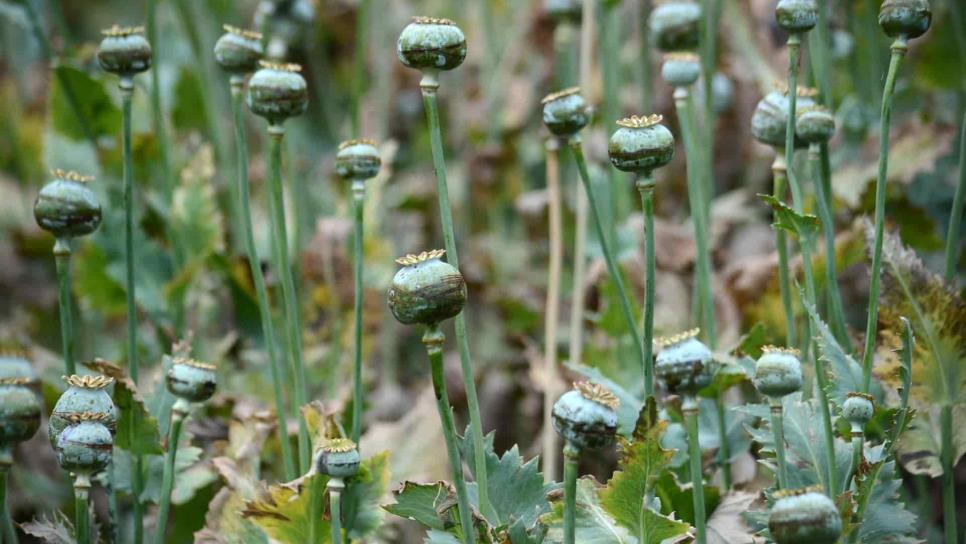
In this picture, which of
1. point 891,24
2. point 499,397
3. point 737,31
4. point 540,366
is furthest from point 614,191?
point 891,24

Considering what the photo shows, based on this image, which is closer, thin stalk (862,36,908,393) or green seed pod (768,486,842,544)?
green seed pod (768,486,842,544)

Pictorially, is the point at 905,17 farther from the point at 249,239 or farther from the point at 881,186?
the point at 249,239

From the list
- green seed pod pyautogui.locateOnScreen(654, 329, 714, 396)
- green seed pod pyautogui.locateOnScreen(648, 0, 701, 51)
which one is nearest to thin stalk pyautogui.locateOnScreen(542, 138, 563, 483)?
green seed pod pyautogui.locateOnScreen(648, 0, 701, 51)

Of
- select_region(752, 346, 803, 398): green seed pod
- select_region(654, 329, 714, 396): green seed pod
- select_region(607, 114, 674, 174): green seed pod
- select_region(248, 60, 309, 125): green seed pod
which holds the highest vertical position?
select_region(248, 60, 309, 125): green seed pod

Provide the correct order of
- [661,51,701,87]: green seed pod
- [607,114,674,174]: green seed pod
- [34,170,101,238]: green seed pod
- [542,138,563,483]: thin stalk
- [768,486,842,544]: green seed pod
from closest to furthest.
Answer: [768,486,842,544]: green seed pod < [607,114,674,174]: green seed pod < [34,170,101,238]: green seed pod < [661,51,701,87]: green seed pod < [542,138,563,483]: thin stalk

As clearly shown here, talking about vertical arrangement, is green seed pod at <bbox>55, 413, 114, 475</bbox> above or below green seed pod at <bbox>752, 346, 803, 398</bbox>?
below

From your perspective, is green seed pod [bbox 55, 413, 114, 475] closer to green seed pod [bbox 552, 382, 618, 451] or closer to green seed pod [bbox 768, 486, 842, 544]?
green seed pod [bbox 552, 382, 618, 451]
